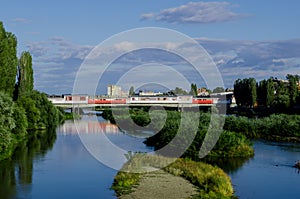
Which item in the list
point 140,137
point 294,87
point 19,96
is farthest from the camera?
point 294,87

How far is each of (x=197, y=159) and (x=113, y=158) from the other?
5.61 m

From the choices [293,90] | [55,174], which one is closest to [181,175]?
[55,174]

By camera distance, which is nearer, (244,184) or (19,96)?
(244,184)

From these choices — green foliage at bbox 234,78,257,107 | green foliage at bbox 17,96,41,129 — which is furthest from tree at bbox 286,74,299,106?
green foliage at bbox 17,96,41,129

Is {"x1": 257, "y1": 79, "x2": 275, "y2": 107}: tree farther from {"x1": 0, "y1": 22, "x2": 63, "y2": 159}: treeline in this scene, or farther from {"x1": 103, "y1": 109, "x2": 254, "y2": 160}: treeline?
{"x1": 103, "y1": 109, "x2": 254, "y2": 160}: treeline

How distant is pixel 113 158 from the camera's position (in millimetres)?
32625

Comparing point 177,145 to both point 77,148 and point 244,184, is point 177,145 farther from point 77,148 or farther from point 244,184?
point 244,184

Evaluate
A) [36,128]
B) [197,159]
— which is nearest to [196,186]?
[197,159]

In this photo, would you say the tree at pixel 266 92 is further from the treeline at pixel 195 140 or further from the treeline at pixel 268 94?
the treeline at pixel 195 140

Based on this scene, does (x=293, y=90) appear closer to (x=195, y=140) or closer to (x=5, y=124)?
(x=195, y=140)

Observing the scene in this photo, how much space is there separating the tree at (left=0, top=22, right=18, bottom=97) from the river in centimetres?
815

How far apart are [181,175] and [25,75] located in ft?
117

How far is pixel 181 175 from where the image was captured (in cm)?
2505

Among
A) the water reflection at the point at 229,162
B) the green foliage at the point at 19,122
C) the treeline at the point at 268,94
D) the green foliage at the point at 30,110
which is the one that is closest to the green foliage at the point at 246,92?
the treeline at the point at 268,94
